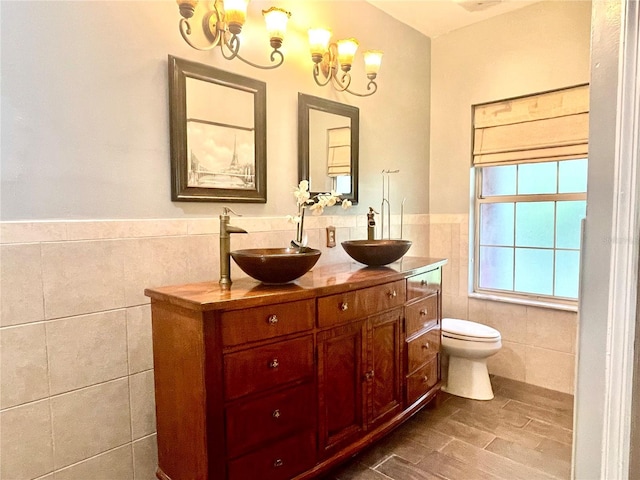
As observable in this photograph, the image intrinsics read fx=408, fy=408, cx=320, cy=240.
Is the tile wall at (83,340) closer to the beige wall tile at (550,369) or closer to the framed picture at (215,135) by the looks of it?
the framed picture at (215,135)

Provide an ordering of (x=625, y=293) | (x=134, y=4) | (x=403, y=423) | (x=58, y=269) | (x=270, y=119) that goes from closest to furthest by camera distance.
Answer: (x=625, y=293)
(x=58, y=269)
(x=134, y=4)
(x=270, y=119)
(x=403, y=423)

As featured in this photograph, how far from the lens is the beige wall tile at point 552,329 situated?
287cm

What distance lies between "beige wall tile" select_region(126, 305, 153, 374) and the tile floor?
3.49ft

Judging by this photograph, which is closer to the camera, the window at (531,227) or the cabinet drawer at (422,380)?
the cabinet drawer at (422,380)

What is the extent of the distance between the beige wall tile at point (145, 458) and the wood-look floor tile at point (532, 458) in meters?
1.71

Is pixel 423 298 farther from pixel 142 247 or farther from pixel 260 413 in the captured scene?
pixel 142 247

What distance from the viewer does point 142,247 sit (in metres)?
1.81

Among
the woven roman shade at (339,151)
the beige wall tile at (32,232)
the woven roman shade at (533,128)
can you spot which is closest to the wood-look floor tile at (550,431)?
the woven roman shade at (533,128)

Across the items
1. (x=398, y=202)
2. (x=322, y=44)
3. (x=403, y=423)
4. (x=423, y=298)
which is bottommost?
(x=403, y=423)

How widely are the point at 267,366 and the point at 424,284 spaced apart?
1234 millimetres

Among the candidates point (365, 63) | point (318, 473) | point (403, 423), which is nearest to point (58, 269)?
point (318, 473)

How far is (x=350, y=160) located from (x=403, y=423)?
5.62 feet

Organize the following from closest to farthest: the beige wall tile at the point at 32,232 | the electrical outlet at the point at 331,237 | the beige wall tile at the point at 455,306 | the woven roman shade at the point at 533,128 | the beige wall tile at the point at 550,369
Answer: the beige wall tile at the point at 32,232
the electrical outlet at the point at 331,237
the woven roman shade at the point at 533,128
the beige wall tile at the point at 550,369
the beige wall tile at the point at 455,306

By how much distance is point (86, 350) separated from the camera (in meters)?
1.67
